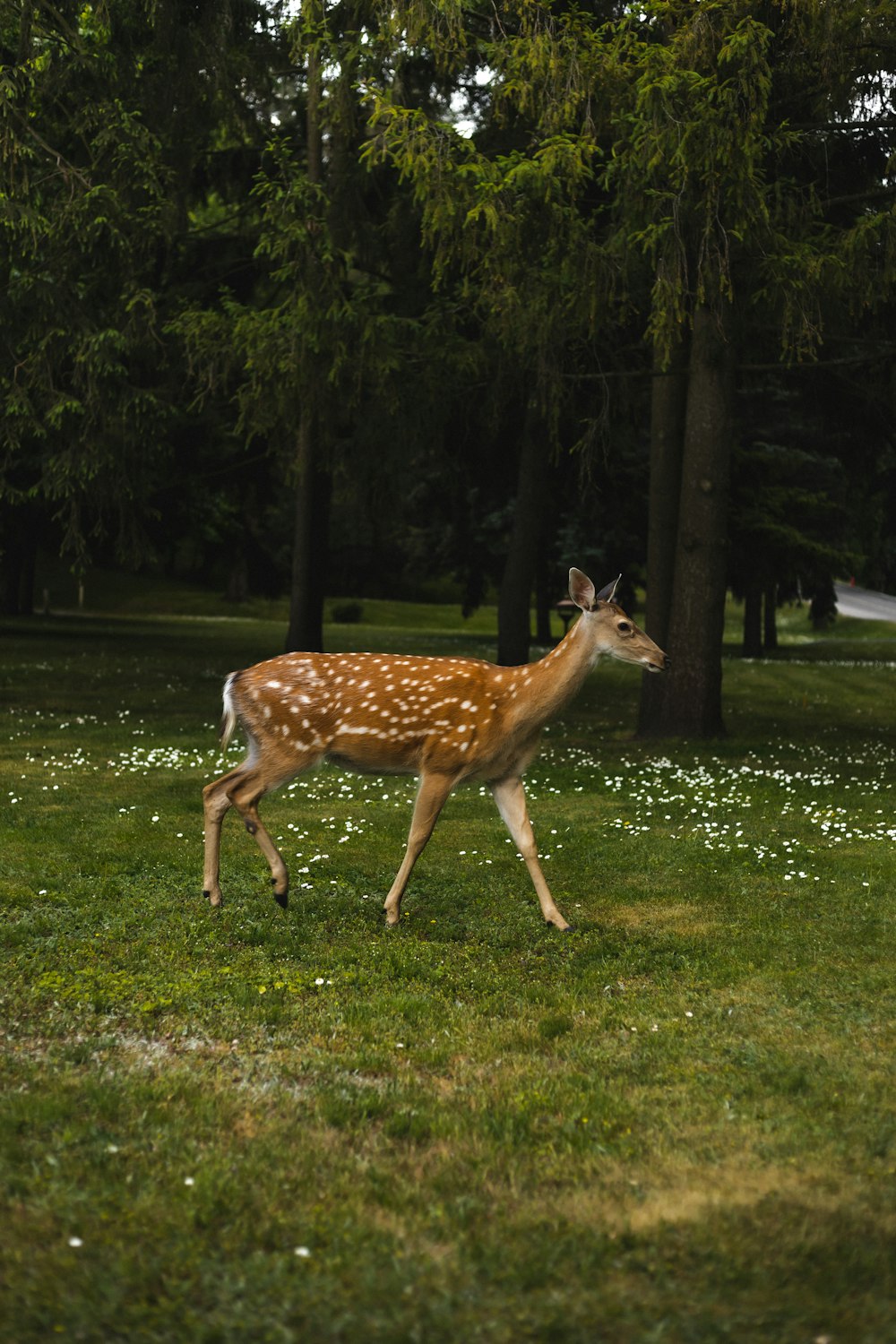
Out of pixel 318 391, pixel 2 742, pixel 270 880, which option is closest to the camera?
pixel 270 880

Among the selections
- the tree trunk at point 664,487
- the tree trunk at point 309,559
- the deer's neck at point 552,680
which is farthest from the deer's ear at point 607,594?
the tree trunk at point 309,559

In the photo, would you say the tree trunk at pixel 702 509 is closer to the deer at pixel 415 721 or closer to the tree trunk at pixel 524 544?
the tree trunk at pixel 524 544

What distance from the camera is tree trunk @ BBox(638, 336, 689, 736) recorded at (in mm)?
18031

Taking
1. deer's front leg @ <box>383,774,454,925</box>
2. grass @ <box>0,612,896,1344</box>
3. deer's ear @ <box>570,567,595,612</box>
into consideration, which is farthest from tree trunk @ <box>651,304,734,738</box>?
deer's front leg @ <box>383,774,454,925</box>

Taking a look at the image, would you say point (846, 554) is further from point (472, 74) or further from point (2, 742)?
point (2, 742)

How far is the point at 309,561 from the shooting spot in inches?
1027

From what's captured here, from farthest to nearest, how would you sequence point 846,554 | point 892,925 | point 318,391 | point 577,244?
1. point 846,554
2. point 318,391
3. point 577,244
4. point 892,925

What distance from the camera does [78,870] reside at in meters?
9.59

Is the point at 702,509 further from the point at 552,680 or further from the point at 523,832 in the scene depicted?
the point at 523,832

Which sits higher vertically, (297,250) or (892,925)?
(297,250)

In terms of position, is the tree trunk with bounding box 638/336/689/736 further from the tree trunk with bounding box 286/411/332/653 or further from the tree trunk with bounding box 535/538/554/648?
the tree trunk with bounding box 535/538/554/648

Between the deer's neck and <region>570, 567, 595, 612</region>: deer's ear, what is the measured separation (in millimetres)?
94

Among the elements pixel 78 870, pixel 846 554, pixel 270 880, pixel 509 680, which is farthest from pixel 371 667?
pixel 846 554

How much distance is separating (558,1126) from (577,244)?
36.3ft
